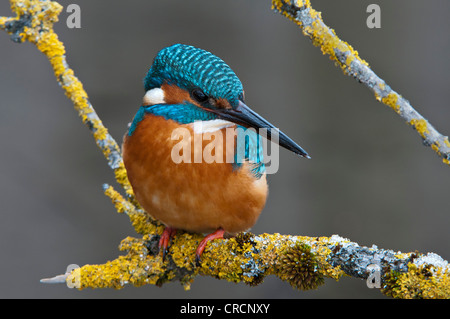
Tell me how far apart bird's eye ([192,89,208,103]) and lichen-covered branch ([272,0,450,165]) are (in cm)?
31

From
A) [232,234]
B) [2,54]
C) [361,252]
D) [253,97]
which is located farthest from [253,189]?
[2,54]

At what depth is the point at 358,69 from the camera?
1.29 meters

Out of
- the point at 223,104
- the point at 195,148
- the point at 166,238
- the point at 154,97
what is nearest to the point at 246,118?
the point at 223,104

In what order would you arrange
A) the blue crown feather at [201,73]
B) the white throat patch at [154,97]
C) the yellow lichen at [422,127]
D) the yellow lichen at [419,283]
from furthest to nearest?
the white throat patch at [154,97]
the blue crown feather at [201,73]
the yellow lichen at [422,127]
the yellow lichen at [419,283]

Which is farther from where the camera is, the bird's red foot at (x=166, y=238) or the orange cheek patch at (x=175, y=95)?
the bird's red foot at (x=166, y=238)

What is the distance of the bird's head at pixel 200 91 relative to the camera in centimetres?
151

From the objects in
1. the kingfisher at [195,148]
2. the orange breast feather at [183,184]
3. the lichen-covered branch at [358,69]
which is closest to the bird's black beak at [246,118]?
the kingfisher at [195,148]

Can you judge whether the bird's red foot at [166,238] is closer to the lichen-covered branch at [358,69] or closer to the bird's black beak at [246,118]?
the bird's black beak at [246,118]

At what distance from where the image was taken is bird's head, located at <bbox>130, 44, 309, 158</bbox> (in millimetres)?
1510

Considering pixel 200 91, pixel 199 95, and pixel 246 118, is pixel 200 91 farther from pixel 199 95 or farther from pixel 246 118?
pixel 246 118

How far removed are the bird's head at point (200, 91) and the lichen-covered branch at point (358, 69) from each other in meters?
0.24

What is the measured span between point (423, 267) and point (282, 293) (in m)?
1.91

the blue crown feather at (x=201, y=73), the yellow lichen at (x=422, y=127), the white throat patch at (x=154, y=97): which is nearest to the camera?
the yellow lichen at (x=422, y=127)

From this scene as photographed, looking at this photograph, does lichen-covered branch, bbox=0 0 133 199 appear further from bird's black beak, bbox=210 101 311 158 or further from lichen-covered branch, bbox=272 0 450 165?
lichen-covered branch, bbox=272 0 450 165
